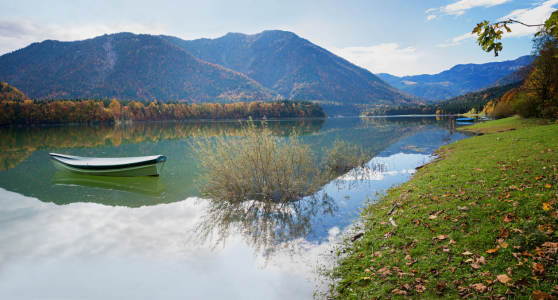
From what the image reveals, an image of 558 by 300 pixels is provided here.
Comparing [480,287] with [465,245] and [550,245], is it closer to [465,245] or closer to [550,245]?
[465,245]

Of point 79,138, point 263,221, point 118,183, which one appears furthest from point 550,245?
point 79,138

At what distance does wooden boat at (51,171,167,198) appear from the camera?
15062 mm

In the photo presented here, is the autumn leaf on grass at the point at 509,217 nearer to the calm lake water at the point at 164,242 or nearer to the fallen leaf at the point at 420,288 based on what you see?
the fallen leaf at the point at 420,288

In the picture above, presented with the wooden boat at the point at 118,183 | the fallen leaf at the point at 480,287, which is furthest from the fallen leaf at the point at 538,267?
the wooden boat at the point at 118,183

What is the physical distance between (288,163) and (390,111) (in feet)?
670

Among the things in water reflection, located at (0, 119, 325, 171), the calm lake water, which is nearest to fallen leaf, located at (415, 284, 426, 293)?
the calm lake water

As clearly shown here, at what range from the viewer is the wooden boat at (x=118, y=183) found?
15062 mm

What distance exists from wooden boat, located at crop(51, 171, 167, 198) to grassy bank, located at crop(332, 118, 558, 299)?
11.6 meters

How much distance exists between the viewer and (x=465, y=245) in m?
5.30

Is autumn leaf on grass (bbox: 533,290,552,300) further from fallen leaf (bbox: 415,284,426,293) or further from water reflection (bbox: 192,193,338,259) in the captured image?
water reflection (bbox: 192,193,338,259)

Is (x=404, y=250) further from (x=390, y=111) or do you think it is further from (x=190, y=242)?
(x=390, y=111)

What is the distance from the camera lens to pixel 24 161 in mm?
23750

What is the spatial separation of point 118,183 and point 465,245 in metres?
18.3

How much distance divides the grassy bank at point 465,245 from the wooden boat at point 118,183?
1156 cm
